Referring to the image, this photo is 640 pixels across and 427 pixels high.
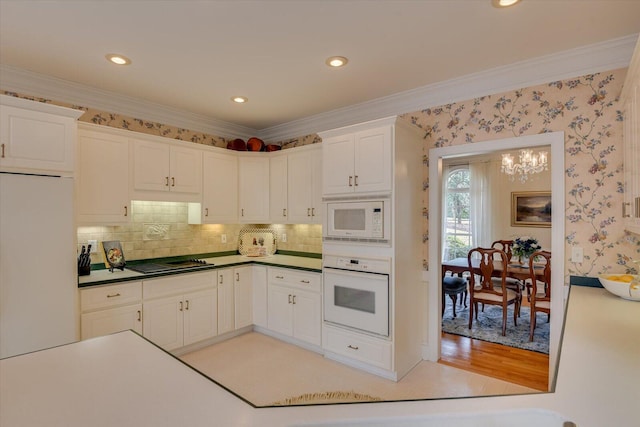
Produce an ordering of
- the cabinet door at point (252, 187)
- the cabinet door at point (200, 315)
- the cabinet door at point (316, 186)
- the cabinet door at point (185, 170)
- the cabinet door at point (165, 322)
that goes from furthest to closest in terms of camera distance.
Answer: the cabinet door at point (252, 187) < the cabinet door at point (316, 186) < the cabinet door at point (185, 170) < the cabinet door at point (200, 315) < the cabinet door at point (165, 322)

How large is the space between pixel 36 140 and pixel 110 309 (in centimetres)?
148

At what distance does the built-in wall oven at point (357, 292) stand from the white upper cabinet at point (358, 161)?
68 cm

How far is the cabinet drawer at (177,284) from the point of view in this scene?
3.05 metres

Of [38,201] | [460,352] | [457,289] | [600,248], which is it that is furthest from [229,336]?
[600,248]

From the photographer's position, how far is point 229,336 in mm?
3754

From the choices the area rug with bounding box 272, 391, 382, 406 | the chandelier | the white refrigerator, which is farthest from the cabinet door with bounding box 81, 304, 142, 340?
the chandelier

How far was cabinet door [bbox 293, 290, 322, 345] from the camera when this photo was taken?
3346mm

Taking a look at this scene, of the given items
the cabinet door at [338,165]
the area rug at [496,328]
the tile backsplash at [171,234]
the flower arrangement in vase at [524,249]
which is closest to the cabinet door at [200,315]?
the tile backsplash at [171,234]

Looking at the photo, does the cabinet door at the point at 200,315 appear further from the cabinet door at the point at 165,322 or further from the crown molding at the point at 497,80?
the crown molding at the point at 497,80

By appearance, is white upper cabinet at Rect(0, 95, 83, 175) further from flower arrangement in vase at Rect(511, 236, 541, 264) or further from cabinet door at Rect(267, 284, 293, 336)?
flower arrangement in vase at Rect(511, 236, 541, 264)

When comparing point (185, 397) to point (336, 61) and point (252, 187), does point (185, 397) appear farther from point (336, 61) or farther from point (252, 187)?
point (252, 187)

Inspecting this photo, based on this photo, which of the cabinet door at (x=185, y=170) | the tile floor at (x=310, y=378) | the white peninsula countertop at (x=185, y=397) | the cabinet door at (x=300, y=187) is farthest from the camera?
the cabinet door at (x=300, y=187)

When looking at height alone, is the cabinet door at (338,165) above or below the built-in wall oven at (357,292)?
above

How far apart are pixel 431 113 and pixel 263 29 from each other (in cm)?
187
